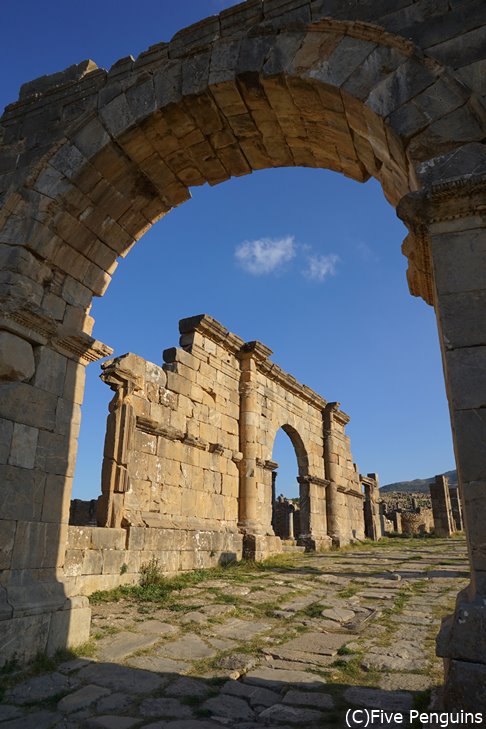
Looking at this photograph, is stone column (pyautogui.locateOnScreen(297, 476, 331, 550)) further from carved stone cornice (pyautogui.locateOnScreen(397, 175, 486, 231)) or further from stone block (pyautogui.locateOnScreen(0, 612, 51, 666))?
carved stone cornice (pyautogui.locateOnScreen(397, 175, 486, 231))

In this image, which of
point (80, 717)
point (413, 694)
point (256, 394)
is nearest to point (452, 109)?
point (413, 694)

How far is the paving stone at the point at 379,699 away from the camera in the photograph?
9.90 feet

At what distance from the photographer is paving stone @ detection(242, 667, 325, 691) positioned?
136 inches

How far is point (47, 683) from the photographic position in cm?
356

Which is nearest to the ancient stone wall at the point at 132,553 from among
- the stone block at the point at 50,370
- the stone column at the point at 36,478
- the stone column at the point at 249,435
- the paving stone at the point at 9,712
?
the stone column at the point at 249,435

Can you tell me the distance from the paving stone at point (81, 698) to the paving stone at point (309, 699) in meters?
1.22

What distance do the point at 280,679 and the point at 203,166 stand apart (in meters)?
4.72

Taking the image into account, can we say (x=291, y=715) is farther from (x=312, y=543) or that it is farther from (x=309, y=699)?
(x=312, y=543)

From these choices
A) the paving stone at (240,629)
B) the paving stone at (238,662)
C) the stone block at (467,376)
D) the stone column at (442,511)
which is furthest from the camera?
the stone column at (442,511)

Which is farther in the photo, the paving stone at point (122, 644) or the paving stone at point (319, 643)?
the paving stone at point (319, 643)

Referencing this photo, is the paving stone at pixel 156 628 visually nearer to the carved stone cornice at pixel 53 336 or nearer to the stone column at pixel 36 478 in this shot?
the stone column at pixel 36 478

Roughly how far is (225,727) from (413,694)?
1251 millimetres

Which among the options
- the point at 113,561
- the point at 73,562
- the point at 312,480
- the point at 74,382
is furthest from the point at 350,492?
the point at 74,382

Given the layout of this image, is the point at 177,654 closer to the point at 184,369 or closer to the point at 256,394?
the point at 184,369
